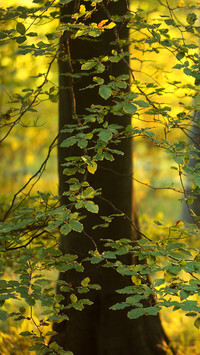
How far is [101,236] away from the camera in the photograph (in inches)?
113

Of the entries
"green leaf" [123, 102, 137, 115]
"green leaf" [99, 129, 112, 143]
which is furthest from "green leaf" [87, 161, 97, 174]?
"green leaf" [123, 102, 137, 115]

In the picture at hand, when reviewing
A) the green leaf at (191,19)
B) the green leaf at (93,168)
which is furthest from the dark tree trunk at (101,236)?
the green leaf at (93,168)


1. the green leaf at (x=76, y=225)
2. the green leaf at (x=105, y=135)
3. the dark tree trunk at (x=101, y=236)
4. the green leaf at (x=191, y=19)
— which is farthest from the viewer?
the dark tree trunk at (x=101, y=236)

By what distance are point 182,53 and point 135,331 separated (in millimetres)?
1954

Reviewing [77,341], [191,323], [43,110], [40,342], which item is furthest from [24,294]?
[43,110]

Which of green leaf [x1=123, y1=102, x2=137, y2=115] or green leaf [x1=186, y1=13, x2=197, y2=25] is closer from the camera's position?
green leaf [x1=123, y1=102, x2=137, y2=115]

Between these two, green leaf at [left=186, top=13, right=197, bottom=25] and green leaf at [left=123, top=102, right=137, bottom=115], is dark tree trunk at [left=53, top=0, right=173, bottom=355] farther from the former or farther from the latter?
green leaf at [left=123, top=102, right=137, bottom=115]

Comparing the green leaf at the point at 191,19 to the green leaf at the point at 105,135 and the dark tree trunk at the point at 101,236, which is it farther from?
the green leaf at the point at 105,135

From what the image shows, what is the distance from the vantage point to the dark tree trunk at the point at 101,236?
282cm

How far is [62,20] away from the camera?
9.58 feet

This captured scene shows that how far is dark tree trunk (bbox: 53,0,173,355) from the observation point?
282 centimetres

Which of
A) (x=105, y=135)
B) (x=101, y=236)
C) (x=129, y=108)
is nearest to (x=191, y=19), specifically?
(x=129, y=108)

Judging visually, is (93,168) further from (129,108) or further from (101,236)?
(101,236)

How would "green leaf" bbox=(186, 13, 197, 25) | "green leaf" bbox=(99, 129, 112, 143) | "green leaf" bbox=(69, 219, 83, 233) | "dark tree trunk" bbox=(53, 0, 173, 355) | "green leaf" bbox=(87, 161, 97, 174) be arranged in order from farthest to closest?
"dark tree trunk" bbox=(53, 0, 173, 355), "green leaf" bbox=(186, 13, 197, 25), "green leaf" bbox=(87, 161, 97, 174), "green leaf" bbox=(99, 129, 112, 143), "green leaf" bbox=(69, 219, 83, 233)
